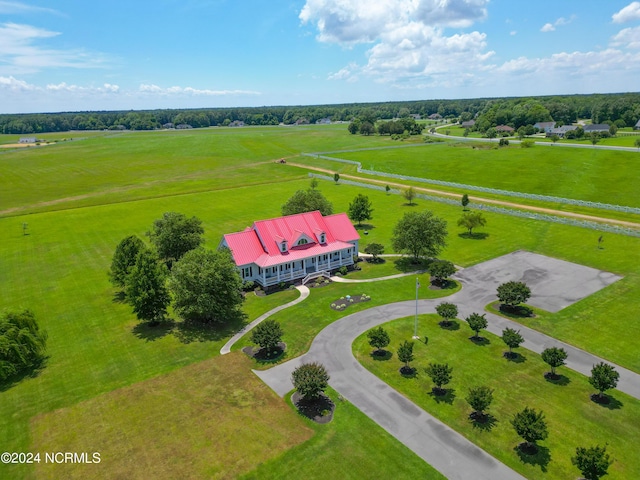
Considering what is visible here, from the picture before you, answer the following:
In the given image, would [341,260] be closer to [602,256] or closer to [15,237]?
[602,256]

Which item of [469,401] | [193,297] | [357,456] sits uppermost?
[193,297]

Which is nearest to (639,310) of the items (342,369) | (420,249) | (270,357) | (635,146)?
(420,249)

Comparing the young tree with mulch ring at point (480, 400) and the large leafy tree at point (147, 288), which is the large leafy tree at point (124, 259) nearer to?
the large leafy tree at point (147, 288)

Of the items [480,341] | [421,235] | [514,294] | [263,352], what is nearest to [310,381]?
[263,352]

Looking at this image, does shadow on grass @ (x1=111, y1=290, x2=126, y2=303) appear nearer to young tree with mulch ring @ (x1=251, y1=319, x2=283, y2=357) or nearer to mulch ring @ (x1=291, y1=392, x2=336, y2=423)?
young tree with mulch ring @ (x1=251, y1=319, x2=283, y2=357)

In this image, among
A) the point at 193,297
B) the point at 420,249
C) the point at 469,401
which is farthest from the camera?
the point at 420,249

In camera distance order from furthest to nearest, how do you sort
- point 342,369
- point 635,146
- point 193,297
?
point 635,146, point 193,297, point 342,369

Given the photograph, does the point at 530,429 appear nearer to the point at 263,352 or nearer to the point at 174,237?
the point at 263,352
